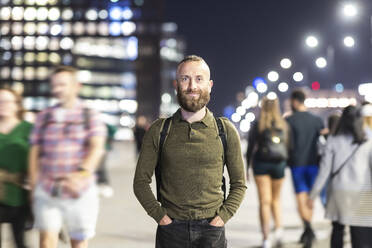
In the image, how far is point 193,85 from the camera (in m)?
3.67

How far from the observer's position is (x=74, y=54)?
482ft

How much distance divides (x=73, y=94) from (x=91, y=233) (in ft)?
3.98

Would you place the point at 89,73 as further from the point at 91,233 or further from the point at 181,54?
the point at 91,233

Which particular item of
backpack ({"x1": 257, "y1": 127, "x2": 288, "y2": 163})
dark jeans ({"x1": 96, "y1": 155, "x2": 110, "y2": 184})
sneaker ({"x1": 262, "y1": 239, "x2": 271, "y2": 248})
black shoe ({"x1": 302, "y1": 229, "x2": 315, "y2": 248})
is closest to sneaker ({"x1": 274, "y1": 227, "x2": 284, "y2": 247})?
sneaker ({"x1": 262, "y1": 239, "x2": 271, "y2": 248})

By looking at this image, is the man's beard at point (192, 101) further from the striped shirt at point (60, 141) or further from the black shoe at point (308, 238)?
the black shoe at point (308, 238)

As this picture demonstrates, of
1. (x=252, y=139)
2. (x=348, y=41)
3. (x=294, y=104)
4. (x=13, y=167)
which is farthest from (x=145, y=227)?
(x=348, y=41)

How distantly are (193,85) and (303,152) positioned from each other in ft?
18.1

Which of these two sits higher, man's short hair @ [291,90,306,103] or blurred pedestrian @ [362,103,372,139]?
man's short hair @ [291,90,306,103]

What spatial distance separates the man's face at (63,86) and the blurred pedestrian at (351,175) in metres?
2.73

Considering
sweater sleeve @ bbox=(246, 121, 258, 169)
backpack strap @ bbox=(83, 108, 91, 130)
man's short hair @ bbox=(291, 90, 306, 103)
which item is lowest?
sweater sleeve @ bbox=(246, 121, 258, 169)

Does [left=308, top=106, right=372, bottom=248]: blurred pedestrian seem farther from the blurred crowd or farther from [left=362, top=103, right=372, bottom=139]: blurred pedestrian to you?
[left=362, top=103, right=372, bottom=139]: blurred pedestrian

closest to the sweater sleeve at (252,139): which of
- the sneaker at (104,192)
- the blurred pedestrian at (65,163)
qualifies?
the blurred pedestrian at (65,163)

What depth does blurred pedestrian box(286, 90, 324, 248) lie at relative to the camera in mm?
8891

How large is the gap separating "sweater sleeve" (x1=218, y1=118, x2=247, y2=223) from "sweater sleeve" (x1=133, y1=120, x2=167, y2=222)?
15.1 inches
